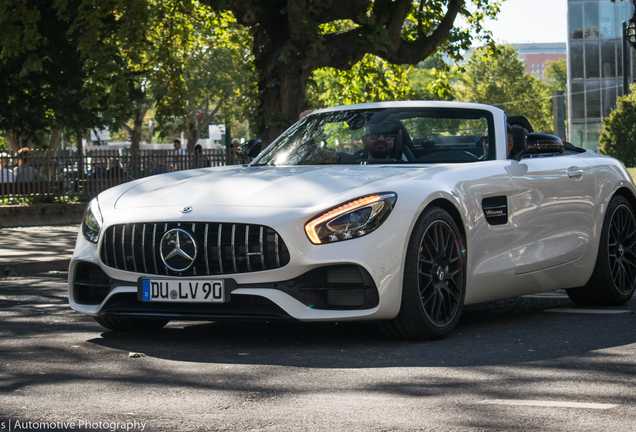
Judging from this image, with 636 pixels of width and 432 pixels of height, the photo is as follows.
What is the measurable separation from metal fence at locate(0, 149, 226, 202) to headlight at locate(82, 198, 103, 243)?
46.3 feet

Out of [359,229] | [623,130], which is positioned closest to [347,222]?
[359,229]

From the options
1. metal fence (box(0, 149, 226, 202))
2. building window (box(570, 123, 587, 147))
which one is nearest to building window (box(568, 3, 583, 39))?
building window (box(570, 123, 587, 147))

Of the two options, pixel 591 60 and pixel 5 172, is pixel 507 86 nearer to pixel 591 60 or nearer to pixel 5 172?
pixel 591 60

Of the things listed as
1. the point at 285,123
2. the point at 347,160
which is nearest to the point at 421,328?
the point at 347,160

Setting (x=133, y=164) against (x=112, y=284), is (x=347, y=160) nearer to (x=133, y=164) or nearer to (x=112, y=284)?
(x=112, y=284)

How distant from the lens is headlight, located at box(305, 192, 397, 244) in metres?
5.00

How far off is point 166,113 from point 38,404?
48.2 feet

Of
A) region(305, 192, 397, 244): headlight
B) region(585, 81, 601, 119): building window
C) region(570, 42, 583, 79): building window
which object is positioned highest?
region(570, 42, 583, 79): building window

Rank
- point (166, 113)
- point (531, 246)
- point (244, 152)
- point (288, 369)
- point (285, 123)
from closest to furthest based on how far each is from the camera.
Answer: point (288, 369) < point (531, 246) < point (244, 152) < point (285, 123) < point (166, 113)

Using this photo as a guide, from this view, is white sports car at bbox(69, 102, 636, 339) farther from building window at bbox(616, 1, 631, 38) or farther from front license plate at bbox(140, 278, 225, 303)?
building window at bbox(616, 1, 631, 38)

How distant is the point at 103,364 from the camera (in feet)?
16.0

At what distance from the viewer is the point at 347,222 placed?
5.02m

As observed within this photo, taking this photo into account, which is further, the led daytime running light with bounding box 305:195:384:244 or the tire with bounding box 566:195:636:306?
the tire with bounding box 566:195:636:306

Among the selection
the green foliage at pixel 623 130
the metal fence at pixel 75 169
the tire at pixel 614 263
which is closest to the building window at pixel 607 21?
the green foliage at pixel 623 130
